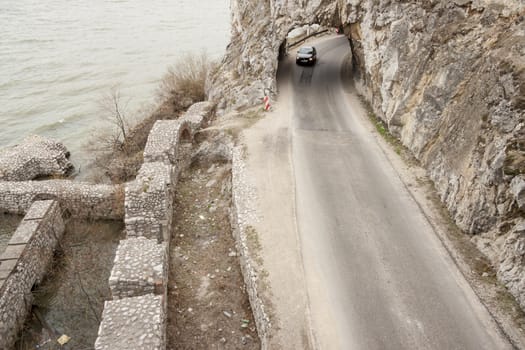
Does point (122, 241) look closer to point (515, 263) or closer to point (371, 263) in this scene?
point (371, 263)

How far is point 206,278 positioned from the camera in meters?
14.1

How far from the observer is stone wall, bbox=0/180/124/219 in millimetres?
18672

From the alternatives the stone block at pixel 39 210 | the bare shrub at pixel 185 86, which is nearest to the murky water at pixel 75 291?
the stone block at pixel 39 210

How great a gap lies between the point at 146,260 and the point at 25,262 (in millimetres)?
5424

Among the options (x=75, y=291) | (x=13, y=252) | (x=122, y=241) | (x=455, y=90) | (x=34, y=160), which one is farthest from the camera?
(x=34, y=160)

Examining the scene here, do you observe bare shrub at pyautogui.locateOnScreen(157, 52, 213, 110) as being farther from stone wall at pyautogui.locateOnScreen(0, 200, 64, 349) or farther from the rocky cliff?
stone wall at pyautogui.locateOnScreen(0, 200, 64, 349)

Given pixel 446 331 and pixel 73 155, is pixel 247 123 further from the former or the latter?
pixel 446 331

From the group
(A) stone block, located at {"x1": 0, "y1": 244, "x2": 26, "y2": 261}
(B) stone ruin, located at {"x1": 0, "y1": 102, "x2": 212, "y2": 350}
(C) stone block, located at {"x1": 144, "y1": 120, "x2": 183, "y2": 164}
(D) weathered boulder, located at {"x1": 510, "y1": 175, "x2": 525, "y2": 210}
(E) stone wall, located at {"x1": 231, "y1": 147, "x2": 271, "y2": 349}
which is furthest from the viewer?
(C) stone block, located at {"x1": 144, "y1": 120, "x2": 183, "y2": 164}

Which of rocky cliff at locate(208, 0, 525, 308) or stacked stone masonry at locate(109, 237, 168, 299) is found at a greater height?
rocky cliff at locate(208, 0, 525, 308)

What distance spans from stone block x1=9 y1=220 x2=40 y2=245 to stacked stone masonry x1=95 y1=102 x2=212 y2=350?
12.0 ft

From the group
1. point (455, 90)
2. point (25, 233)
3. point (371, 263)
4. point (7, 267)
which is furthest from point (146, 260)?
point (455, 90)

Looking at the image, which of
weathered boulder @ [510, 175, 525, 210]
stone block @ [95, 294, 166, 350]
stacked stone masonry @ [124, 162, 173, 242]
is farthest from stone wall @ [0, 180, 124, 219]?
weathered boulder @ [510, 175, 525, 210]

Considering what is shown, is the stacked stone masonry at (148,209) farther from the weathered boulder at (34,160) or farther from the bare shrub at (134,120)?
the weathered boulder at (34,160)

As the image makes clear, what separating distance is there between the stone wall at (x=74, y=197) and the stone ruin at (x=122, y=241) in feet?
0.14
